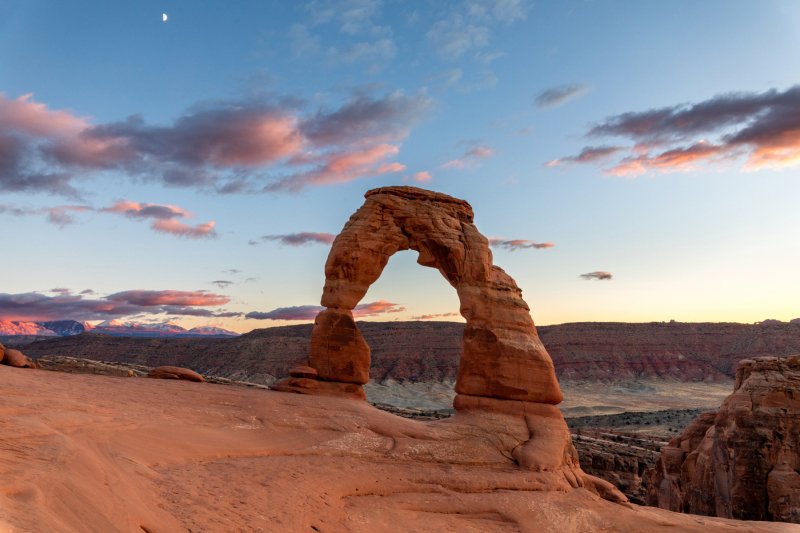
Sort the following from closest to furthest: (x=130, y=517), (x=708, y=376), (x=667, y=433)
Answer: (x=130, y=517) → (x=667, y=433) → (x=708, y=376)

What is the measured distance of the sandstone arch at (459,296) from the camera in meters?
17.5

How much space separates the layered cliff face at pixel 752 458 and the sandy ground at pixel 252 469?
14.2 ft

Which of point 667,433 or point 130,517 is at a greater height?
point 130,517

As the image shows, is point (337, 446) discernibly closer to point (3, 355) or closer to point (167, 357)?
point (3, 355)

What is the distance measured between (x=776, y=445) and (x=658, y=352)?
88.6m

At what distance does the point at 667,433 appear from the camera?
153ft

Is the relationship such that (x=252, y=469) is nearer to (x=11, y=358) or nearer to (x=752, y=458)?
(x=11, y=358)

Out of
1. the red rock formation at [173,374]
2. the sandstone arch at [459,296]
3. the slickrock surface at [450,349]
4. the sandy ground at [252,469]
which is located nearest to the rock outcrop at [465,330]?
the sandstone arch at [459,296]

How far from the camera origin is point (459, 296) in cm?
1894

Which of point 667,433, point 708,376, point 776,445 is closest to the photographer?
point 776,445

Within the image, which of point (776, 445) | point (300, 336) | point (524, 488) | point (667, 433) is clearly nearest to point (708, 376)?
point (667, 433)

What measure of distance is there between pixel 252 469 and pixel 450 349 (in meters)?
83.2

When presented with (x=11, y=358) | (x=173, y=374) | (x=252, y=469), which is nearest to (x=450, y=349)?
(x=173, y=374)

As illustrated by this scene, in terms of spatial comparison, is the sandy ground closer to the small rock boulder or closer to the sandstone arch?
the sandstone arch
